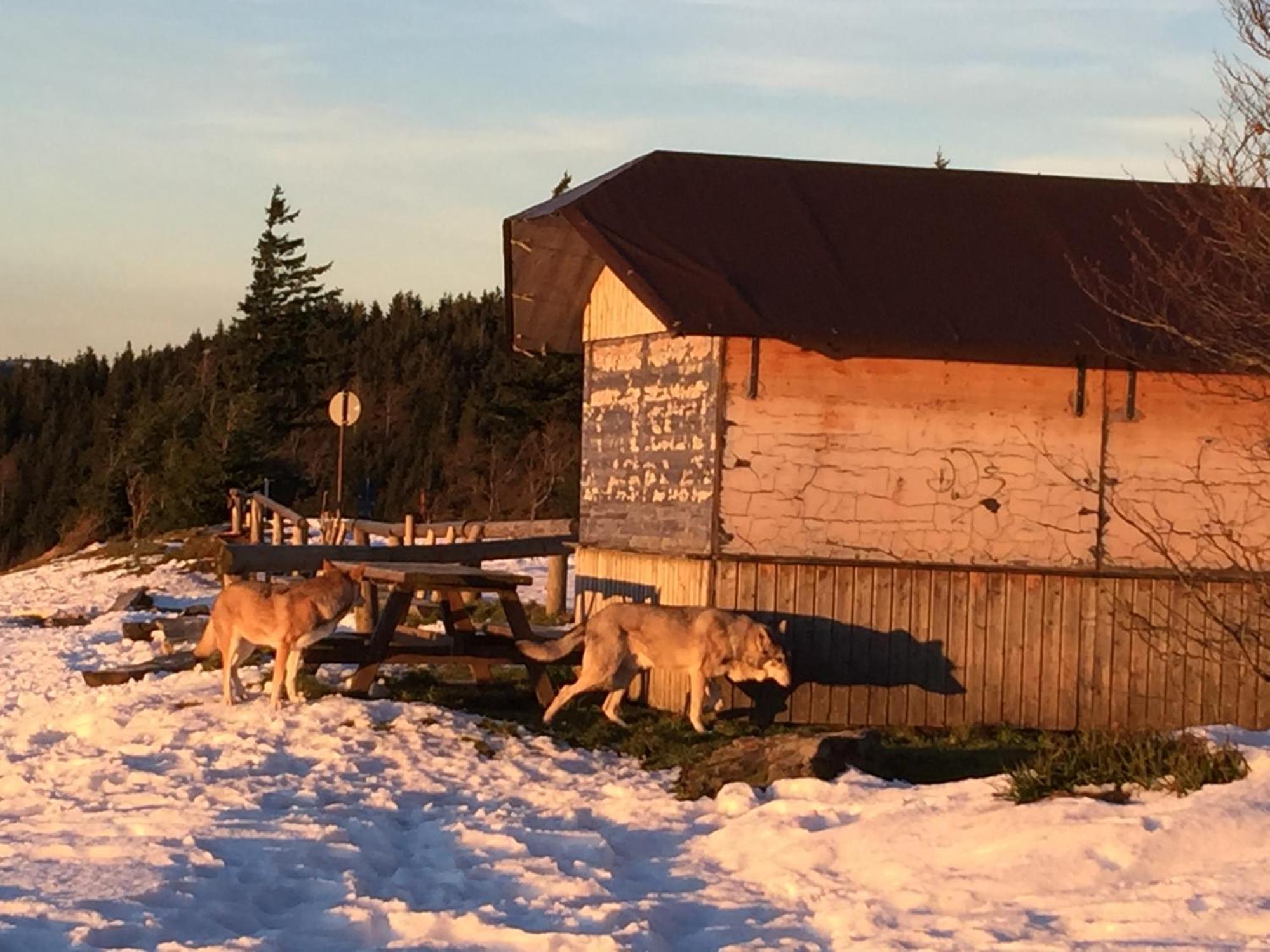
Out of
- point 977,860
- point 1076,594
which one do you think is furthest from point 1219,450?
point 977,860

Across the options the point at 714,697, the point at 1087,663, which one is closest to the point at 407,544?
the point at 714,697

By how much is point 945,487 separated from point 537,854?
650 centimetres

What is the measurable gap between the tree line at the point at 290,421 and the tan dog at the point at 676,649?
20.4 m

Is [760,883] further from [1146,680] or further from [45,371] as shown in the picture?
[45,371]

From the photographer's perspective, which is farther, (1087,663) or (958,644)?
(1087,663)

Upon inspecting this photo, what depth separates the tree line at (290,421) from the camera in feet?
143

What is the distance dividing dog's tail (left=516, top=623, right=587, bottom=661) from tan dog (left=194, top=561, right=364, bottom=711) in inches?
57.9

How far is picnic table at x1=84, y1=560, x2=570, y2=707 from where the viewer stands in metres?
13.9

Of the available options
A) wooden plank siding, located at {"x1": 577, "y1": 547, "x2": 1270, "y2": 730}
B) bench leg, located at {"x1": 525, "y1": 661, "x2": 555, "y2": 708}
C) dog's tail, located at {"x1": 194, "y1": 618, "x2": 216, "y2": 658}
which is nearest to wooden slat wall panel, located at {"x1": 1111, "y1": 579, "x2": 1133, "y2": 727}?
wooden plank siding, located at {"x1": 577, "y1": 547, "x2": 1270, "y2": 730}

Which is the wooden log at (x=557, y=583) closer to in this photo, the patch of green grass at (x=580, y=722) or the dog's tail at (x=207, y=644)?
the patch of green grass at (x=580, y=722)

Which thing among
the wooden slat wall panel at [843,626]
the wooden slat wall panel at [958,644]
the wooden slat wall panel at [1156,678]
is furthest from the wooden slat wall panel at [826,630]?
the wooden slat wall panel at [1156,678]

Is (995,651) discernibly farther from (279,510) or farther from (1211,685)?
(279,510)

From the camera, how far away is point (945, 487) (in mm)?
14859

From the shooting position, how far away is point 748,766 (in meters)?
11.3
